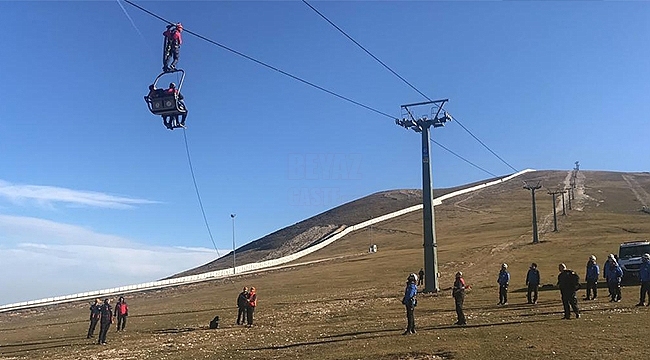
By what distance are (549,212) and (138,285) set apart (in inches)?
3134

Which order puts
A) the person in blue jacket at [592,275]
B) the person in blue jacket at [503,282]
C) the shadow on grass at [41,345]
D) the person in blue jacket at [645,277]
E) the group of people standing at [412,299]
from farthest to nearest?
the shadow on grass at [41,345] → the person in blue jacket at [503,282] → the person in blue jacket at [592,275] → the person in blue jacket at [645,277] → the group of people standing at [412,299]

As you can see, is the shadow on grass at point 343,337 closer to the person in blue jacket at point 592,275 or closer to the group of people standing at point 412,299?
the group of people standing at point 412,299

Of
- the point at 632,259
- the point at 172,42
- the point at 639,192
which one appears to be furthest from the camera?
the point at 639,192

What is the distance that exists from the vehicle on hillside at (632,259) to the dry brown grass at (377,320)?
507cm

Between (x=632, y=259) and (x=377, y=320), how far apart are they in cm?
1737

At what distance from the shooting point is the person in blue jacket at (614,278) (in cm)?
2664

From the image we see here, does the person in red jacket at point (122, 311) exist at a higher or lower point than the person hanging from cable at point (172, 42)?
lower

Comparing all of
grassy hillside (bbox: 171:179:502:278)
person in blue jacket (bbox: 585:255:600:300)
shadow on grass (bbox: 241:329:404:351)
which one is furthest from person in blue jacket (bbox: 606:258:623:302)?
grassy hillside (bbox: 171:179:502:278)

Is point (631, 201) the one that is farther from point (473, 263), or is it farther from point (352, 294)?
point (352, 294)

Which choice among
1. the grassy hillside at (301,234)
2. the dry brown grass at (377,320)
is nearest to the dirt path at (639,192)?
the grassy hillside at (301,234)

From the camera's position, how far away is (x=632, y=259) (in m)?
36.0

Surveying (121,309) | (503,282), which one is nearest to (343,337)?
(503,282)

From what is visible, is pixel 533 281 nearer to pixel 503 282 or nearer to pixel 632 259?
pixel 503 282

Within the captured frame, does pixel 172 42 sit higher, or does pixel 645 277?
pixel 172 42
